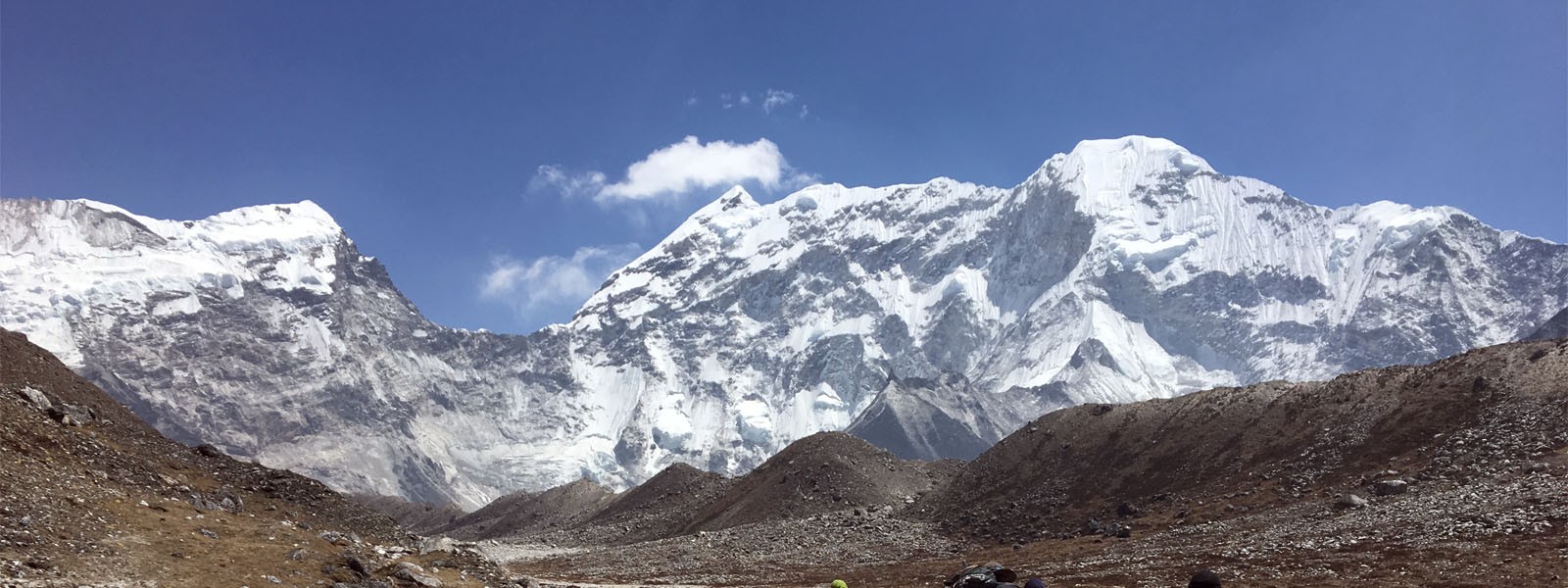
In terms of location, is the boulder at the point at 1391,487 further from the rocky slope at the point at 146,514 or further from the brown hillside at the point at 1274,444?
the rocky slope at the point at 146,514

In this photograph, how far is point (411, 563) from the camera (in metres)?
43.5

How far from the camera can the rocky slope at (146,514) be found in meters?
34.8

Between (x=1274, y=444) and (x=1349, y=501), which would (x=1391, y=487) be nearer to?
(x=1349, y=501)

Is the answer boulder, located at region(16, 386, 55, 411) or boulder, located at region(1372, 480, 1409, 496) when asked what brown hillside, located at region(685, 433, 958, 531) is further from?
boulder, located at region(16, 386, 55, 411)

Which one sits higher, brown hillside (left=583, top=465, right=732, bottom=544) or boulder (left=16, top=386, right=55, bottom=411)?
brown hillside (left=583, top=465, right=732, bottom=544)

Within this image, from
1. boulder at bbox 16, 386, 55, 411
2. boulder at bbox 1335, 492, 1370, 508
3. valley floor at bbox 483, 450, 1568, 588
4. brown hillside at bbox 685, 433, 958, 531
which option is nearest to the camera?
boulder at bbox 16, 386, 55, 411

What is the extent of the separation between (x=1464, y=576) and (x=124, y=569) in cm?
5101

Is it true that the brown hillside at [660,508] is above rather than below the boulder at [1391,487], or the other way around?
above

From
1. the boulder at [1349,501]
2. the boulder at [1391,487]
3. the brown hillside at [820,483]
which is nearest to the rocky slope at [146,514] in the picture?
the boulder at [1349,501]

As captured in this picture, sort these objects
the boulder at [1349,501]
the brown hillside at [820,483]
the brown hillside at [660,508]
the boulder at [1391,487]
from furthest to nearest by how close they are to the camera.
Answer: the brown hillside at [660,508] < the brown hillside at [820,483] < the boulder at [1391,487] < the boulder at [1349,501]

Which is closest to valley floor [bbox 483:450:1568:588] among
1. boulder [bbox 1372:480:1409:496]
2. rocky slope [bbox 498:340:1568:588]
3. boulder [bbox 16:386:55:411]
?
rocky slope [bbox 498:340:1568:588]

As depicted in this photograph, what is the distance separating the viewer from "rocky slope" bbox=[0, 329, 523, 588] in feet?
114

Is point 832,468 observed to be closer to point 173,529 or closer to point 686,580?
point 686,580

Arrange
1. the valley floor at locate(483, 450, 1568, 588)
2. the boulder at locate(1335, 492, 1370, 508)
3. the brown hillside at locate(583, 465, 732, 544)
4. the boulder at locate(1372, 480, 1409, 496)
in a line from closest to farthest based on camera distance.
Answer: the valley floor at locate(483, 450, 1568, 588) → the boulder at locate(1335, 492, 1370, 508) → the boulder at locate(1372, 480, 1409, 496) → the brown hillside at locate(583, 465, 732, 544)
